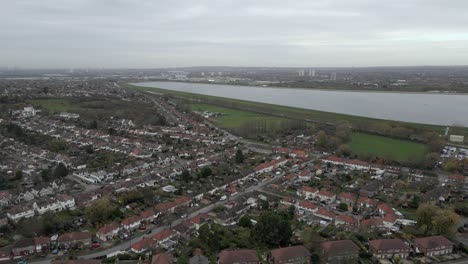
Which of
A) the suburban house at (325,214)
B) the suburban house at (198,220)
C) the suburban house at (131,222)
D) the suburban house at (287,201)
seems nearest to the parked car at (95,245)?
the suburban house at (131,222)

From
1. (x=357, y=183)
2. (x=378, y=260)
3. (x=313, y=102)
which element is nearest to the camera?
(x=378, y=260)

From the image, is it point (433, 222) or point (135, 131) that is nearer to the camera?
point (433, 222)

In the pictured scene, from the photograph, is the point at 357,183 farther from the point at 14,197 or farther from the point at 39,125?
the point at 39,125

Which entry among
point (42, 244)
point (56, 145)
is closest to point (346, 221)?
point (42, 244)

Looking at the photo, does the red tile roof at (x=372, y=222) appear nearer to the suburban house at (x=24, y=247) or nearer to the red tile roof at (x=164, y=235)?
the red tile roof at (x=164, y=235)

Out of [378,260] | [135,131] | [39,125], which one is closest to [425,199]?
[378,260]

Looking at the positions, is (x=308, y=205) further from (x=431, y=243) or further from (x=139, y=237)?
(x=139, y=237)
